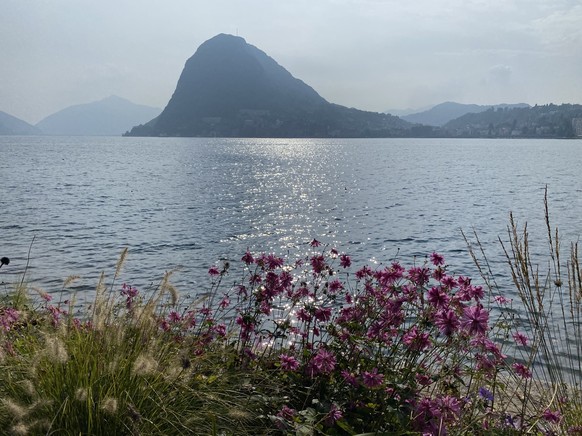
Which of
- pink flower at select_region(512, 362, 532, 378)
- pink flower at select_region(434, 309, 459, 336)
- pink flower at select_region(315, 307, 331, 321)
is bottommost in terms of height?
pink flower at select_region(512, 362, 532, 378)

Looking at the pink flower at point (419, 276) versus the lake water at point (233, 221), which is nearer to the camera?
the pink flower at point (419, 276)

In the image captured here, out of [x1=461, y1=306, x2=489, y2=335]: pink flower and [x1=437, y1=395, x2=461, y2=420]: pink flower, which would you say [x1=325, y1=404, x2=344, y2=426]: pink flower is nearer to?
[x1=437, y1=395, x2=461, y2=420]: pink flower

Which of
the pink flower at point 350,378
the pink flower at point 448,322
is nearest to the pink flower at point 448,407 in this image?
the pink flower at point 448,322

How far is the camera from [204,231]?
27000 mm

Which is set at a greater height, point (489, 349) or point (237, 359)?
point (489, 349)

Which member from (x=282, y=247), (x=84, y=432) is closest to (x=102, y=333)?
(x=84, y=432)

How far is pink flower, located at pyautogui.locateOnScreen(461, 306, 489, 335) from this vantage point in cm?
322

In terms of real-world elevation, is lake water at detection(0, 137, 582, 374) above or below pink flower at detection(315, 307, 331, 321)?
below

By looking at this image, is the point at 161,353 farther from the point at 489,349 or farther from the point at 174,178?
the point at 174,178

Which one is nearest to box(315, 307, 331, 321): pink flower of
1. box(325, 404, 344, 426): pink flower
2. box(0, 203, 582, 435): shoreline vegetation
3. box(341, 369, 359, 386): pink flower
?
box(0, 203, 582, 435): shoreline vegetation

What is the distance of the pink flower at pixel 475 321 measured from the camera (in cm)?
322

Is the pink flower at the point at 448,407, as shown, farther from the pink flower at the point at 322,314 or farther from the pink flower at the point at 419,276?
the pink flower at the point at 322,314

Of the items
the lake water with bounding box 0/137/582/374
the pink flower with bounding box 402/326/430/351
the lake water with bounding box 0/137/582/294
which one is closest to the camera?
the pink flower with bounding box 402/326/430/351

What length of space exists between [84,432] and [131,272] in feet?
51.3
